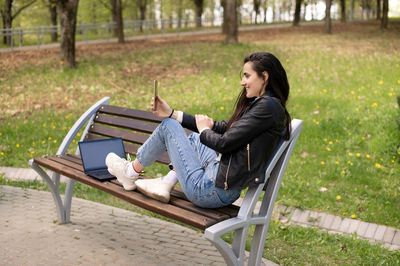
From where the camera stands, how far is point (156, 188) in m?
3.26

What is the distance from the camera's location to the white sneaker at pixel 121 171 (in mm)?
3523

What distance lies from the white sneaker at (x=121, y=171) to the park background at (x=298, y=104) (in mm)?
1410

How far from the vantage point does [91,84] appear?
11.2m

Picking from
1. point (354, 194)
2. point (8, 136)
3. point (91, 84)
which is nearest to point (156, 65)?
point (91, 84)

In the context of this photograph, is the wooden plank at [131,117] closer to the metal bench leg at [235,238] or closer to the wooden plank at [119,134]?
the wooden plank at [119,134]

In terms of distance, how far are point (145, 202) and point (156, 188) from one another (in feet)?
0.43

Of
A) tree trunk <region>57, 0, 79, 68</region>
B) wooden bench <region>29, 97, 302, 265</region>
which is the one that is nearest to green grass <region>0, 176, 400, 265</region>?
wooden bench <region>29, 97, 302, 265</region>

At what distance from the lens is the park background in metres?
5.11

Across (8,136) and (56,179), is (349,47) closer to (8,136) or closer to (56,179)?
(8,136)

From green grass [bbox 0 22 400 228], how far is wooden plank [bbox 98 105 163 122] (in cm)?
186

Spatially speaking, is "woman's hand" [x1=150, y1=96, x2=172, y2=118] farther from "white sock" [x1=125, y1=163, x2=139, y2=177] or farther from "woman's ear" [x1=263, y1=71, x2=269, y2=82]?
"woman's ear" [x1=263, y1=71, x2=269, y2=82]

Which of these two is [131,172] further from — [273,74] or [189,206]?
[273,74]

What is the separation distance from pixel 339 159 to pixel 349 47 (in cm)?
907

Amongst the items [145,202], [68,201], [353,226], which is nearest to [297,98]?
[353,226]
